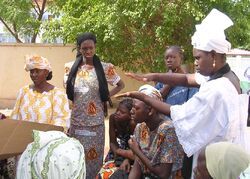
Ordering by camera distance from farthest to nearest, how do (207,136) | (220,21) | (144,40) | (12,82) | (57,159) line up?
1. (12,82)
2. (144,40)
3. (220,21)
4. (207,136)
5. (57,159)

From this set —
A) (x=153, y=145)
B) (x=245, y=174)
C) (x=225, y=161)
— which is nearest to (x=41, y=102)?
(x=153, y=145)

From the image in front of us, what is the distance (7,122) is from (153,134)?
1.14 m

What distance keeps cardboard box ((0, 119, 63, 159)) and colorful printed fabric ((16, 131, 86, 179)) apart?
0.93 meters

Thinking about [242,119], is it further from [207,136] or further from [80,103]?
[80,103]

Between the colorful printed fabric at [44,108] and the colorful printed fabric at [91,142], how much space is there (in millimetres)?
672

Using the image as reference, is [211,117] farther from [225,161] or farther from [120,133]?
[120,133]

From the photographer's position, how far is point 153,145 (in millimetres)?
3588

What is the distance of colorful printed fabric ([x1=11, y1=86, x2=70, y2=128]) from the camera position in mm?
4207

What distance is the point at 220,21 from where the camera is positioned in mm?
3156

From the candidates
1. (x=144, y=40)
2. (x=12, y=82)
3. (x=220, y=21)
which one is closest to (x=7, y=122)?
(x=220, y=21)

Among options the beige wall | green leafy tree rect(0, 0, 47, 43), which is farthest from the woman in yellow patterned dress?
green leafy tree rect(0, 0, 47, 43)

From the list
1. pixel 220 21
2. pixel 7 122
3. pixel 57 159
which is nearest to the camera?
pixel 57 159

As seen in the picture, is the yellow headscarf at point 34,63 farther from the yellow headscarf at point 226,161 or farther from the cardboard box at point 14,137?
the yellow headscarf at point 226,161

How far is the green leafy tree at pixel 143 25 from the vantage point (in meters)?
10.3
